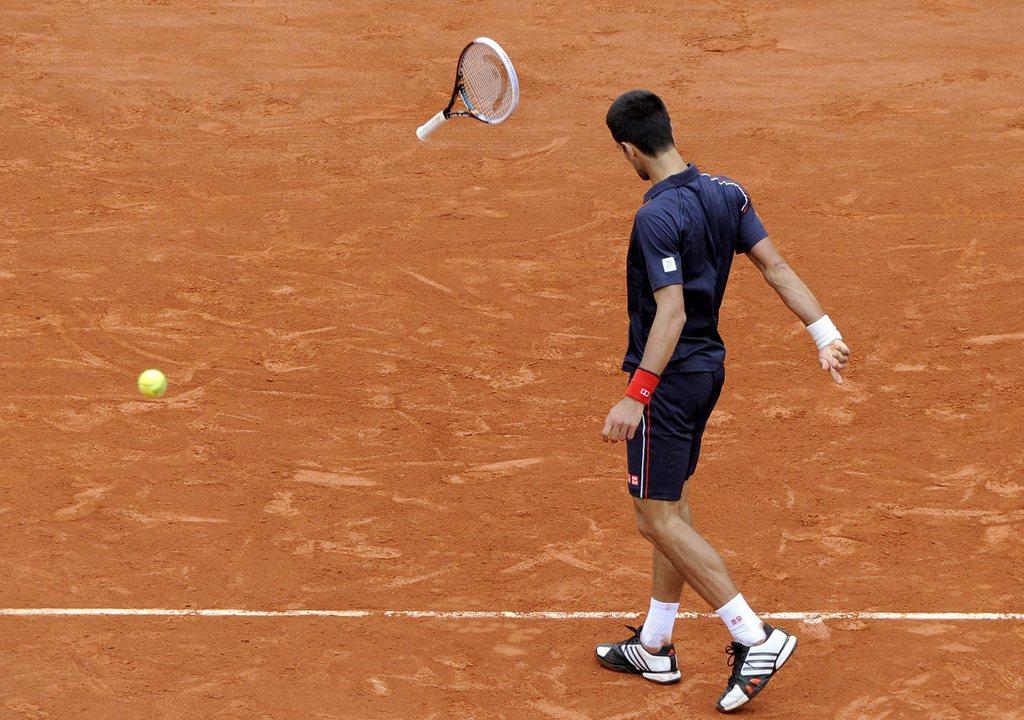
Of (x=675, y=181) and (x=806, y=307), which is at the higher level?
(x=675, y=181)

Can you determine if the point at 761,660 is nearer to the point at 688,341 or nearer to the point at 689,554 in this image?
the point at 689,554

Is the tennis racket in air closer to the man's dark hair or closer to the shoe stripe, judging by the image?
the man's dark hair

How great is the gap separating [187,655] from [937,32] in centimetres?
→ 1149

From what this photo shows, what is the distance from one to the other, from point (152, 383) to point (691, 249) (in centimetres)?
438

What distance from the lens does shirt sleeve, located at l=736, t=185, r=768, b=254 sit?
5.44 m

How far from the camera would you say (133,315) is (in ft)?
32.4

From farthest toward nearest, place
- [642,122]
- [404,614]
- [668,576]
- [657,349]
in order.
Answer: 1. [404,614]
2. [668,576]
3. [642,122]
4. [657,349]

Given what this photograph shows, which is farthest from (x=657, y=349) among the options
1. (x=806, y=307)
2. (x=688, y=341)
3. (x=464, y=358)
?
(x=464, y=358)

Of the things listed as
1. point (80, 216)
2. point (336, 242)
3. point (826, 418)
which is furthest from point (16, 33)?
point (826, 418)

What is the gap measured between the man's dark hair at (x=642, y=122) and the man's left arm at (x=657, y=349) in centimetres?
63

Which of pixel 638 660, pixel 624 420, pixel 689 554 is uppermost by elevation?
pixel 624 420

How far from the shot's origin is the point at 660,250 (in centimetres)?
519

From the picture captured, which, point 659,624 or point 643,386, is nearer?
point 643,386

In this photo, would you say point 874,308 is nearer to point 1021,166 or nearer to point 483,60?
point 1021,166
